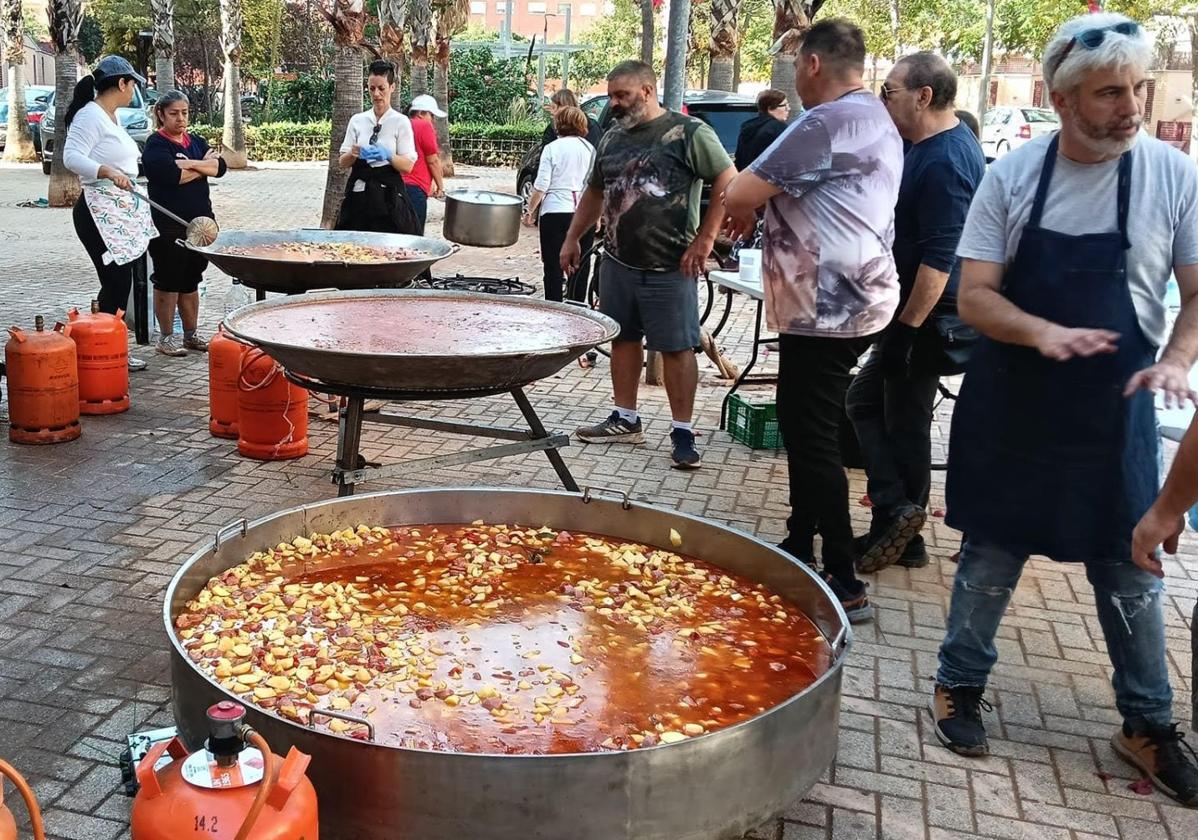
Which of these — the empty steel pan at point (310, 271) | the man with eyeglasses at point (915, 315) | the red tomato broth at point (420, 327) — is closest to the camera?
the red tomato broth at point (420, 327)

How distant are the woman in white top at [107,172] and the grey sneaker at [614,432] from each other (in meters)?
3.22

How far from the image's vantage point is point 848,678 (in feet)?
12.6

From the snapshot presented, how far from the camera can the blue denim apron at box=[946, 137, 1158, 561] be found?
297cm

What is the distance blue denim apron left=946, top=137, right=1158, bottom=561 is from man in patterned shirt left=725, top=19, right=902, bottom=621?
3.20 feet

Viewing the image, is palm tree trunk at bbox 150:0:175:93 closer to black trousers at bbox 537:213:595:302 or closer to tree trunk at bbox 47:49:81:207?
tree trunk at bbox 47:49:81:207

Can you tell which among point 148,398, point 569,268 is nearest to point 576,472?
point 569,268

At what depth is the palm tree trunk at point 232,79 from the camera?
25938 millimetres

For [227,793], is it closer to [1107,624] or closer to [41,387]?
[1107,624]

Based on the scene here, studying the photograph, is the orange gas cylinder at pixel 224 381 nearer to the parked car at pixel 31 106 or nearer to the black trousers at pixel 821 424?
the black trousers at pixel 821 424

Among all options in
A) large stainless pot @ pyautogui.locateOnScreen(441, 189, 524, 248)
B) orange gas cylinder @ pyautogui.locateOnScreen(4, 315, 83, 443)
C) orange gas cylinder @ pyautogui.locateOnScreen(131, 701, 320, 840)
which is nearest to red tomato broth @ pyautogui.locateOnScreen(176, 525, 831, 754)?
orange gas cylinder @ pyautogui.locateOnScreen(131, 701, 320, 840)

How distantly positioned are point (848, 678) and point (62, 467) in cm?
405

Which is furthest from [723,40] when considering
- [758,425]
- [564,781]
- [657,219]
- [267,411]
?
[564,781]

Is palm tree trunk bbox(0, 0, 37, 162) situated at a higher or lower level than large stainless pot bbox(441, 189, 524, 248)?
higher

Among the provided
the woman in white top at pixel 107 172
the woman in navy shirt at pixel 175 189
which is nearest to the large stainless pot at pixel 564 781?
the woman in white top at pixel 107 172
